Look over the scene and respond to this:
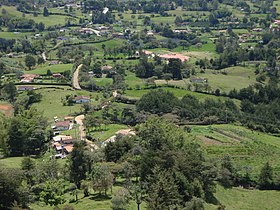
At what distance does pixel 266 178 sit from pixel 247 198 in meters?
4.15

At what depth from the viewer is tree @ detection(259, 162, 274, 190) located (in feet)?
143

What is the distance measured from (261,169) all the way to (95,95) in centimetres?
3657

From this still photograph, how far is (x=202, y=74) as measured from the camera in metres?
90.5

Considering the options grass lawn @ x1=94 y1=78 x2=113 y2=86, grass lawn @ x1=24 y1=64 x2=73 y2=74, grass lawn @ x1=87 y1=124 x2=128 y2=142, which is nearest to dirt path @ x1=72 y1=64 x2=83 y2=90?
grass lawn @ x1=24 y1=64 x2=73 y2=74

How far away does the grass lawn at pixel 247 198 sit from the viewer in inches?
1540

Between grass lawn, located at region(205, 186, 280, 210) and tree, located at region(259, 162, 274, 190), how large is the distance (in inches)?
32.4

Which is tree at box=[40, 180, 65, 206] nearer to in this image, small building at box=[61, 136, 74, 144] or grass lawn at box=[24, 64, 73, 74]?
small building at box=[61, 136, 74, 144]

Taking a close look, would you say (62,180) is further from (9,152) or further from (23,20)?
(23,20)

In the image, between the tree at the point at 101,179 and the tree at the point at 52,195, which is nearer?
the tree at the point at 52,195

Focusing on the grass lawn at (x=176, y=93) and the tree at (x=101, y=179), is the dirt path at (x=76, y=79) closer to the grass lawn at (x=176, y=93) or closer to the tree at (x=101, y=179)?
the grass lawn at (x=176, y=93)

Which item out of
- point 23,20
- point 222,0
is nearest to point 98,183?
point 23,20

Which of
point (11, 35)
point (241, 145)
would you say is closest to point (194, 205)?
point (241, 145)

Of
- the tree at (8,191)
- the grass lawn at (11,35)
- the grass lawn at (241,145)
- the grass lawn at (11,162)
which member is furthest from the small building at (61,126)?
the grass lawn at (11,35)

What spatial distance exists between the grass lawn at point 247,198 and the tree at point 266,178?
824mm
